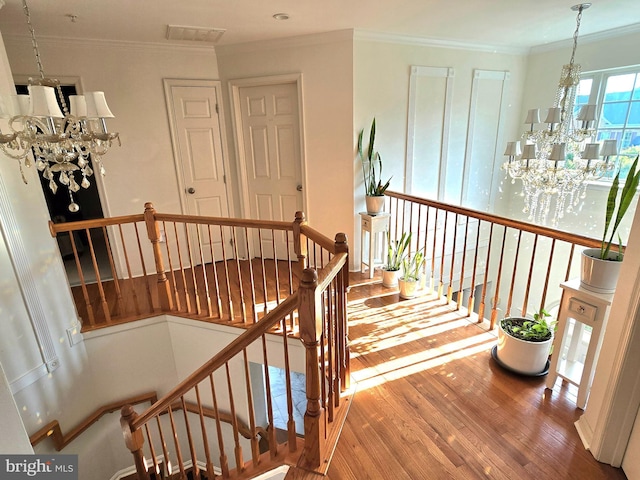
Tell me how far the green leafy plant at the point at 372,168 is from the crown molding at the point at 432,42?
0.74 meters

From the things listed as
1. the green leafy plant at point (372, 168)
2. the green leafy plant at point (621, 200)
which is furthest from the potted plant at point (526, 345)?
the green leafy plant at point (372, 168)

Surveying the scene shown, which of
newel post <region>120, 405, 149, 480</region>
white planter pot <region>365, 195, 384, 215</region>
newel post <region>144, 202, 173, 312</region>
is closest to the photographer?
newel post <region>120, 405, 149, 480</region>

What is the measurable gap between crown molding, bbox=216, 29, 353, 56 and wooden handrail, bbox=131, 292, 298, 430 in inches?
108

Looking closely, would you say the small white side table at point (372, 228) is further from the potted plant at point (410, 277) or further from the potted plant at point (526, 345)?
the potted plant at point (526, 345)

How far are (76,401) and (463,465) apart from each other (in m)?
2.82

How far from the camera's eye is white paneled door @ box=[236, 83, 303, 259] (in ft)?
12.1

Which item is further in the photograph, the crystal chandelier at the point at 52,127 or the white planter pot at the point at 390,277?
the white planter pot at the point at 390,277

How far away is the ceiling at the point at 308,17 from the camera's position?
8.01 feet

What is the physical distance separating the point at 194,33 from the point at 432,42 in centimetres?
232

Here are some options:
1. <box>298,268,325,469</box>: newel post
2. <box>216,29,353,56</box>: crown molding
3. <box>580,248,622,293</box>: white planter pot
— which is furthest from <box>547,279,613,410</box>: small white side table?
<box>216,29,353,56</box>: crown molding

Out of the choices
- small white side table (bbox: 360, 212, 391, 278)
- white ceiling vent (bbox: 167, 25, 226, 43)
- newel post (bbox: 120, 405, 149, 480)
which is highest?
white ceiling vent (bbox: 167, 25, 226, 43)

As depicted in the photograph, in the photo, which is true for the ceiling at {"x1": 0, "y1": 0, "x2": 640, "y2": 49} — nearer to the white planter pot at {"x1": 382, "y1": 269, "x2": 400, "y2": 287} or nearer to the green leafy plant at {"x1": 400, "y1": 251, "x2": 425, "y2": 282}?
the green leafy plant at {"x1": 400, "y1": 251, "x2": 425, "y2": 282}

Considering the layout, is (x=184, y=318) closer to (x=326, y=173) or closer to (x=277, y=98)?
(x=326, y=173)

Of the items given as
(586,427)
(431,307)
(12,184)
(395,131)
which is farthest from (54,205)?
(586,427)
